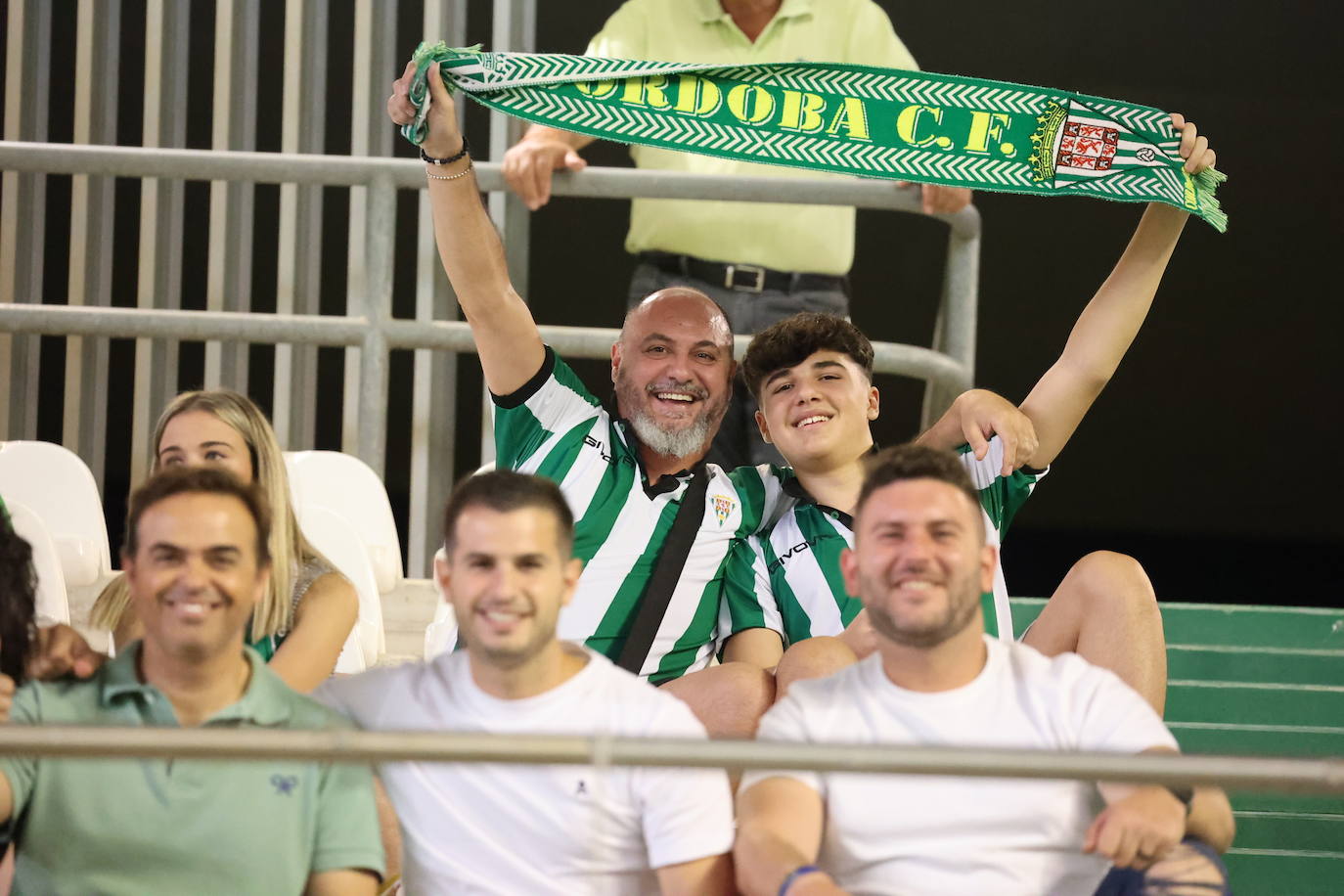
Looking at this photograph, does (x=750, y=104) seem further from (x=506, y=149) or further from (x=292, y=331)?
(x=506, y=149)

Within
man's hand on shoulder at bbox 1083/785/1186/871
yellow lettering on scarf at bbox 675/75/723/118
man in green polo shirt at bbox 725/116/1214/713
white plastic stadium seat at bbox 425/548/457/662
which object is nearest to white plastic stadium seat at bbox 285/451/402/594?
white plastic stadium seat at bbox 425/548/457/662

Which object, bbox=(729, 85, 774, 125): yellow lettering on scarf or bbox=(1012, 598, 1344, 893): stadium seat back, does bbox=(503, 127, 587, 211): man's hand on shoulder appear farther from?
bbox=(1012, 598, 1344, 893): stadium seat back

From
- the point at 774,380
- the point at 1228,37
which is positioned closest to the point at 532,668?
the point at 774,380

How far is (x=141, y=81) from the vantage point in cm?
498

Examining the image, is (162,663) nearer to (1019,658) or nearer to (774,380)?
(1019,658)

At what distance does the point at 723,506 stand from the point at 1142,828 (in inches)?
38.8

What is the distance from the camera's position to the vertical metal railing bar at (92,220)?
156 inches

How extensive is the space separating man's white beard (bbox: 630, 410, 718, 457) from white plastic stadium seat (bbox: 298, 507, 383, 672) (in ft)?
1.76

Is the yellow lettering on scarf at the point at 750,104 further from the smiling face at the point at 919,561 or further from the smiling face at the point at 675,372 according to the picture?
the smiling face at the point at 919,561

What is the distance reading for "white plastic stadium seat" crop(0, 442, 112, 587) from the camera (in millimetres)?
2793

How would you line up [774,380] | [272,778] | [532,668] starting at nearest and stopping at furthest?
[272,778] → [532,668] → [774,380]

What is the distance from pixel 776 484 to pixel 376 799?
1021 mm

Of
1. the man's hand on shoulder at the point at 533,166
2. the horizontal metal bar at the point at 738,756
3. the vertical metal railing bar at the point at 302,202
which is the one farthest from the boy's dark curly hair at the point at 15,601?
the vertical metal railing bar at the point at 302,202

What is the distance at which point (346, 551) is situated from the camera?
264 cm
